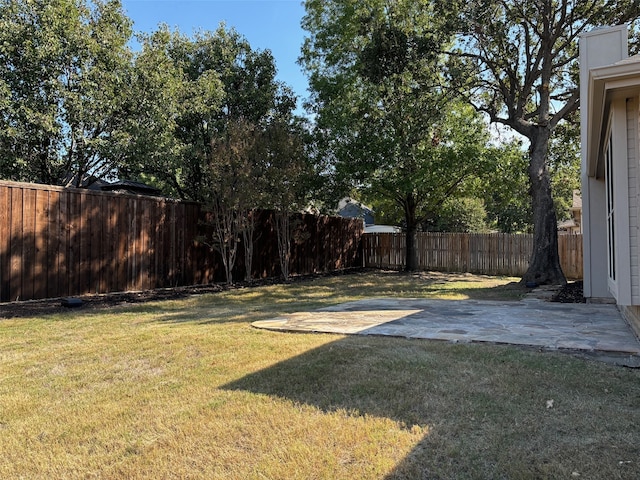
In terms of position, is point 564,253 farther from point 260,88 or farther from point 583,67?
point 260,88

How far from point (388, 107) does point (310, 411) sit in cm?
1165

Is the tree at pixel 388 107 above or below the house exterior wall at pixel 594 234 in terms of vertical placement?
above

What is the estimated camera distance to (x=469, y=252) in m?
16.4

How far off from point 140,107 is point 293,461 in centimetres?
951

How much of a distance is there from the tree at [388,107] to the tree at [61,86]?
19.7ft

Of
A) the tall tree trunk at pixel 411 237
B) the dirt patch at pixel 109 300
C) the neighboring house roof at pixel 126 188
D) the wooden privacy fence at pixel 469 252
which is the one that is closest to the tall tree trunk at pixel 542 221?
the wooden privacy fence at pixel 469 252

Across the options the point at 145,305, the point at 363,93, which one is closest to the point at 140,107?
the point at 145,305

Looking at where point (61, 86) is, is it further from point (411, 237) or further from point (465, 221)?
point (465, 221)

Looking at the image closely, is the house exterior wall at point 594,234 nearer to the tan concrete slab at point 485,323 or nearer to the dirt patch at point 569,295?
the dirt patch at point 569,295

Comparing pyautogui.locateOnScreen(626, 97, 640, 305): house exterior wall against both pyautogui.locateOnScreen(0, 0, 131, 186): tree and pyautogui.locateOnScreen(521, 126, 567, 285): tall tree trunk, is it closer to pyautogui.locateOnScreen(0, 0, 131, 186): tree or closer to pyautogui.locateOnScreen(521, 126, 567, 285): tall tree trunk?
pyautogui.locateOnScreen(521, 126, 567, 285): tall tree trunk

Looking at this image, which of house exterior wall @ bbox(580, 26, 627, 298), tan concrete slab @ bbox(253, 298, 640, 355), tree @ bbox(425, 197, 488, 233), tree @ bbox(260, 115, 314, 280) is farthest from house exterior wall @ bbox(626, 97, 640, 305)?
tree @ bbox(425, 197, 488, 233)

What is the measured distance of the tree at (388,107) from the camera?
37.6ft

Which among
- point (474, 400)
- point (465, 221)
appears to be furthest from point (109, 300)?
point (465, 221)

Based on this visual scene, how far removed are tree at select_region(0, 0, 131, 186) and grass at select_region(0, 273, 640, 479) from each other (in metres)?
5.71
